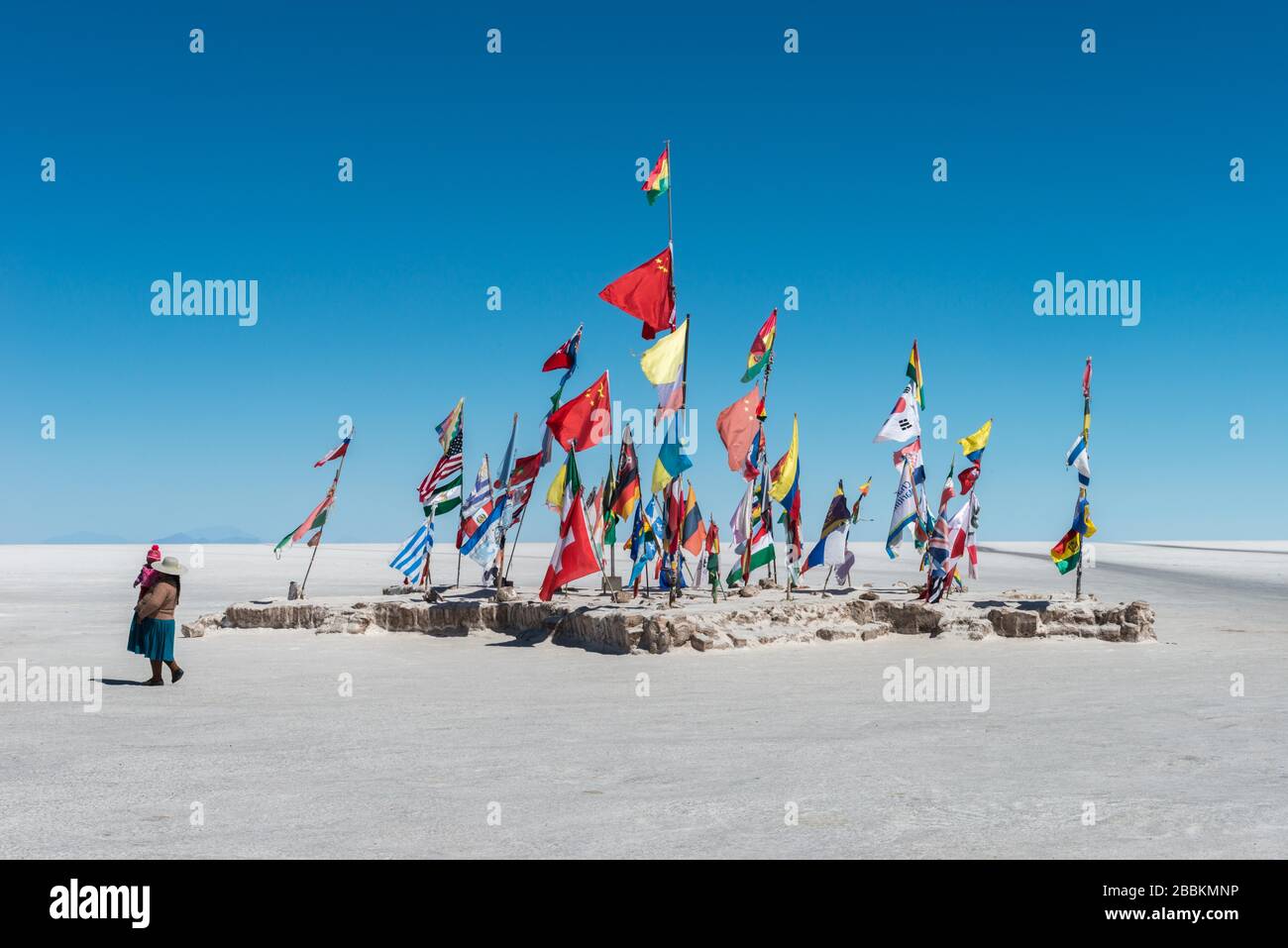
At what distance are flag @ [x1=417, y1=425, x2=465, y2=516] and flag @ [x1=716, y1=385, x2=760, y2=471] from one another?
7140 millimetres

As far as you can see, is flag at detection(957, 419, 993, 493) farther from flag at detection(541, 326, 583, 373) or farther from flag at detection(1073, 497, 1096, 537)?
flag at detection(541, 326, 583, 373)

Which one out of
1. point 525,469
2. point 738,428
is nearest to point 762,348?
point 738,428

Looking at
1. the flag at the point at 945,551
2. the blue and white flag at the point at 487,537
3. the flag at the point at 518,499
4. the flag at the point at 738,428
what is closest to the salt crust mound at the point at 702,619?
the flag at the point at 945,551

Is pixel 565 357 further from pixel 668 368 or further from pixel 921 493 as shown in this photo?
pixel 921 493

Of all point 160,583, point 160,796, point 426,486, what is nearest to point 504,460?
point 426,486

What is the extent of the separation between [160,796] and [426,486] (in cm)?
1615

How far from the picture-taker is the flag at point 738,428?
20.2 meters

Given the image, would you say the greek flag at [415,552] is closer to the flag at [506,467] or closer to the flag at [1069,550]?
the flag at [506,467]

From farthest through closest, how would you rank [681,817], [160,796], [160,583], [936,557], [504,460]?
[504,460] → [936,557] → [160,583] → [160,796] → [681,817]

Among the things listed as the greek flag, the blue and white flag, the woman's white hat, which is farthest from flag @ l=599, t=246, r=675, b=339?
the woman's white hat

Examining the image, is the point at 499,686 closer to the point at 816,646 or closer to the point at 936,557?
the point at 816,646

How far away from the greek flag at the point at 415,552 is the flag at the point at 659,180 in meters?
9.08

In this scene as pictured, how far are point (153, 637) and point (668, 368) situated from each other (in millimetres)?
9521

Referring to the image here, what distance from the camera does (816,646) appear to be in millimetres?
18688
